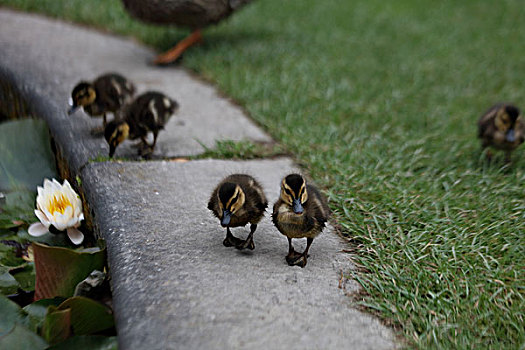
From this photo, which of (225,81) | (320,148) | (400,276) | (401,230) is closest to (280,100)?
(225,81)

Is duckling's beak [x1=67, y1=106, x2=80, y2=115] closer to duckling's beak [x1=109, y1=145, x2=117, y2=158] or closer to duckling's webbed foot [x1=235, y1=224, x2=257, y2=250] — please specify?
duckling's beak [x1=109, y1=145, x2=117, y2=158]

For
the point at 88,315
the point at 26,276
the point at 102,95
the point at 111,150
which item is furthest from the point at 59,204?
the point at 102,95

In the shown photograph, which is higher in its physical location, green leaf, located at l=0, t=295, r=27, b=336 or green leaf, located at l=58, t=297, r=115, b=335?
green leaf, located at l=58, t=297, r=115, b=335

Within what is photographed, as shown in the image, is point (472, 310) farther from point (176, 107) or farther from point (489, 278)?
point (176, 107)

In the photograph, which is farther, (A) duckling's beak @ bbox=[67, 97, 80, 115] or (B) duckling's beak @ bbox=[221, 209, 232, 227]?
(A) duckling's beak @ bbox=[67, 97, 80, 115]

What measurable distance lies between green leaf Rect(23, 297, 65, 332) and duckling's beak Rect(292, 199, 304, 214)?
131 cm

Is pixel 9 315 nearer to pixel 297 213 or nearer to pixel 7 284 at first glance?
pixel 7 284

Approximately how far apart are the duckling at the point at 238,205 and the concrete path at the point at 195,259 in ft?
0.27

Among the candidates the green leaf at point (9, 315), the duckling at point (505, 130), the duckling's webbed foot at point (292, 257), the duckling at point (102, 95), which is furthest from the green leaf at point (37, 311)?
the duckling at point (505, 130)

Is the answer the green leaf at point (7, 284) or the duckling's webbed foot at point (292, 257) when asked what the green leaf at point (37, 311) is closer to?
the green leaf at point (7, 284)

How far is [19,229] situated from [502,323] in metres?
2.90

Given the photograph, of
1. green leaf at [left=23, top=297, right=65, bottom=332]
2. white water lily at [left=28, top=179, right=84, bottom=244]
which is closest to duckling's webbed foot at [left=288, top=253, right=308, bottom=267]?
green leaf at [left=23, top=297, right=65, bottom=332]

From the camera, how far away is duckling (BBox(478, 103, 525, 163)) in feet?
14.2

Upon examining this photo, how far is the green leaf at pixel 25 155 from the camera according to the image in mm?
3973
